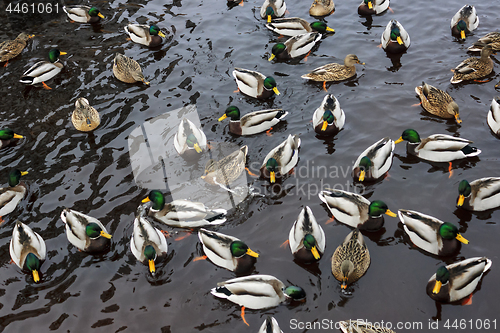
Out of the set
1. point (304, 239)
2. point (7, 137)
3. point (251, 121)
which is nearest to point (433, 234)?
point (304, 239)

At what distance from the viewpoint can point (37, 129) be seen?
30.1ft

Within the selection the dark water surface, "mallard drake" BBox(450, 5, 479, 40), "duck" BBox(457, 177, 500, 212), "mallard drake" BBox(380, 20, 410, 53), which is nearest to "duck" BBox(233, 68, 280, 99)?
the dark water surface

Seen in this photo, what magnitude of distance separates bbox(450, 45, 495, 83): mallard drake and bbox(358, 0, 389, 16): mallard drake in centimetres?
364

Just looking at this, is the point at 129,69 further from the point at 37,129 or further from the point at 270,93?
the point at 270,93

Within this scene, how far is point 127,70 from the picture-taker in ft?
33.4

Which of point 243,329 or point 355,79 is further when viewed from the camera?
point 355,79

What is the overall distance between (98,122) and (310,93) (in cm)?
494

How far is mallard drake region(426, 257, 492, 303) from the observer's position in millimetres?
5605

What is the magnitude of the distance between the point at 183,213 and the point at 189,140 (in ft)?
6.06

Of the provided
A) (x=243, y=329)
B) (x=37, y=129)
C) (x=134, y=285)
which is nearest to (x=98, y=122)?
(x=37, y=129)

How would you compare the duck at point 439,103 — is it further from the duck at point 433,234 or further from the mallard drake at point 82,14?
the mallard drake at point 82,14

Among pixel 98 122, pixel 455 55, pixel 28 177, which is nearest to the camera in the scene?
pixel 28 177

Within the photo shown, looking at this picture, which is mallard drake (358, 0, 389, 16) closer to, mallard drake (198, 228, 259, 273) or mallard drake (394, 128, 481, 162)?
mallard drake (394, 128, 481, 162)

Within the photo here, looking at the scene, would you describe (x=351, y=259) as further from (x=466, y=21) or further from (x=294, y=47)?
(x=466, y=21)
